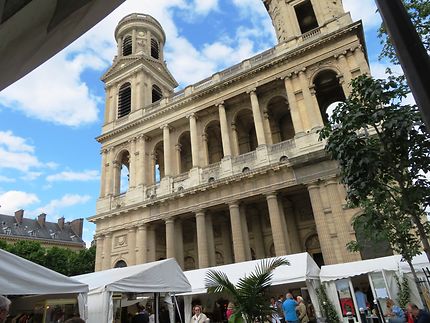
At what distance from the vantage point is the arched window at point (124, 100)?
30.0 m

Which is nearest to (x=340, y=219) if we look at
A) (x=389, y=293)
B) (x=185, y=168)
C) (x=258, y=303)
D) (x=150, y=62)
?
(x=389, y=293)

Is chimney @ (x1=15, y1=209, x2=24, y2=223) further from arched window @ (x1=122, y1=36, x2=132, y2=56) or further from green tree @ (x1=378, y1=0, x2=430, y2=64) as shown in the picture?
green tree @ (x1=378, y1=0, x2=430, y2=64)

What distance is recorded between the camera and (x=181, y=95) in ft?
85.6

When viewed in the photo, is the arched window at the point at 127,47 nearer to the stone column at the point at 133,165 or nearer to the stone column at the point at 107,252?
the stone column at the point at 133,165

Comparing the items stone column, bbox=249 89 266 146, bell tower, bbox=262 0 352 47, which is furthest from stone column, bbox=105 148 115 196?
bell tower, bbox=262 0 352 47

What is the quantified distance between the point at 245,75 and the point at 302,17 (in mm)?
8416

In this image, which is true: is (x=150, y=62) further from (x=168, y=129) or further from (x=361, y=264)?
(x=361, y=264)

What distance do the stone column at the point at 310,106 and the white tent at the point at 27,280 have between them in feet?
53.9

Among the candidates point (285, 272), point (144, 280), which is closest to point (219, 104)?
point (285, 272)

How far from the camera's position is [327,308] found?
1212cm

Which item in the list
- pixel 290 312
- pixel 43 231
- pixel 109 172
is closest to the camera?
pixel 290 312

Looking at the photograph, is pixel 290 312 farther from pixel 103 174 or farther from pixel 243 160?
pixel 103 174

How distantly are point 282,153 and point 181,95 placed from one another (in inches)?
416

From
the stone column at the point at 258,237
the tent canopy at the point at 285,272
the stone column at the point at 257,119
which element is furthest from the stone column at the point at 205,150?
the tent canopy at the point at 285,272
